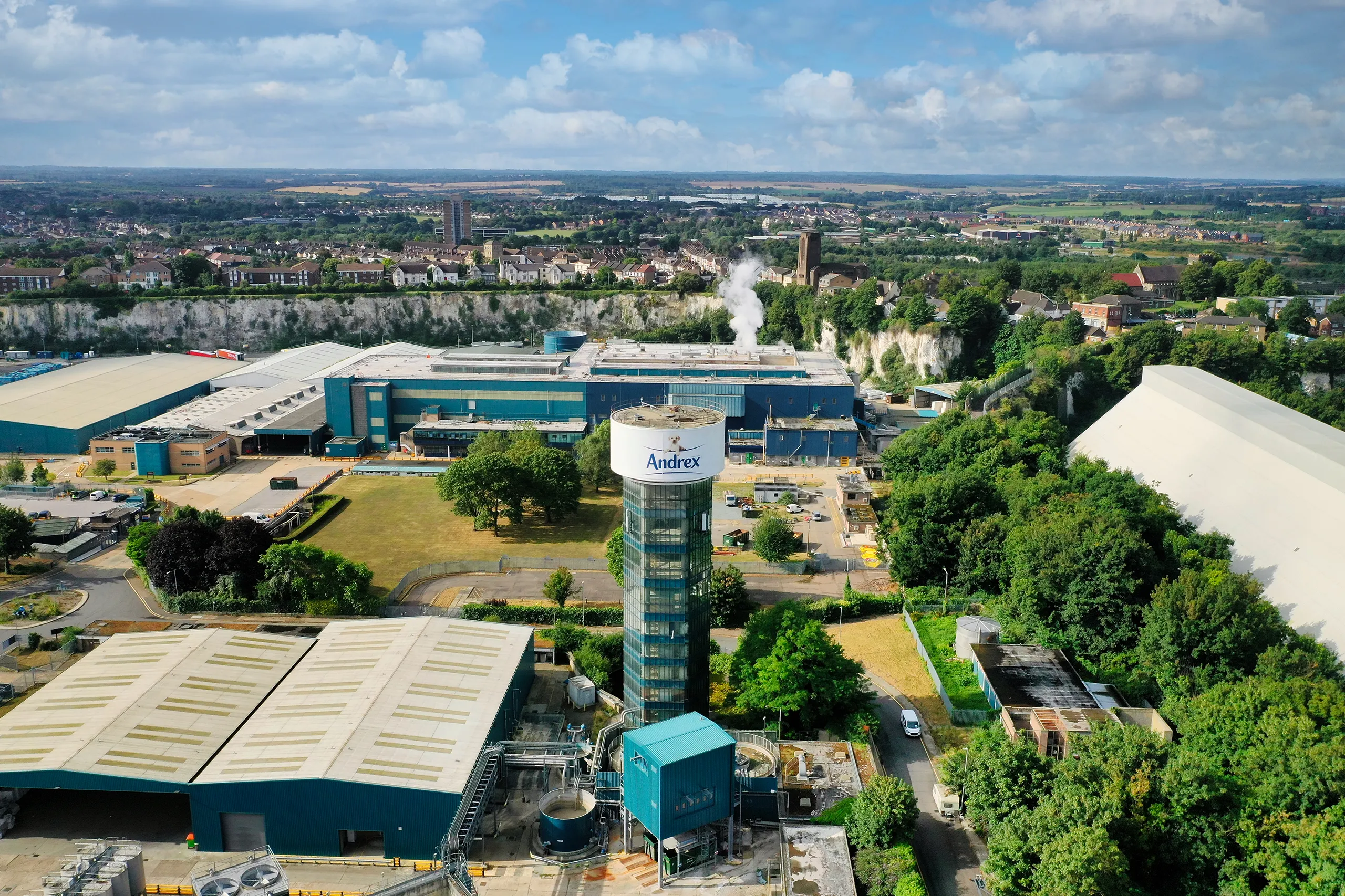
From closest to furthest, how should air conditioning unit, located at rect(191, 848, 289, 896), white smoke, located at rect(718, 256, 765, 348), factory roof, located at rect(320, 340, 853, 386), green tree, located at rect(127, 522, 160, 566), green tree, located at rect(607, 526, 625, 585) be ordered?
air conditioning unit, located at rect(191, 848, 289, 896) → green tree, located at rect(607, 526, 625, 585) → green tree, located at rect(127, 522, 160, 566) → factory roof, located at rect(320, 340, 853, 386) → white smoke, located at rect(718, 256, 765, 348)

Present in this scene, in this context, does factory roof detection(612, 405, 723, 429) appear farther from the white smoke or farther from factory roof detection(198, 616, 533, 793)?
the white smoke

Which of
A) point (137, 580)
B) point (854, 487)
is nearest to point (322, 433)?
point (137, 580)

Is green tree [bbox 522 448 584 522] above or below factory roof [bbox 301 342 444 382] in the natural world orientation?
below

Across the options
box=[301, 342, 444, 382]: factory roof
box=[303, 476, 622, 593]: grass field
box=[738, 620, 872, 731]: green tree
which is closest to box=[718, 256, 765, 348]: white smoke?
box=[301, 342, 444, 382]: factory roof

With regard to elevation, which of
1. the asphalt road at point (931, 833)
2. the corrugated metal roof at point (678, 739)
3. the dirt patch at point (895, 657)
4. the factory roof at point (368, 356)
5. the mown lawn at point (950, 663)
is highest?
the factory roof at point (368, 356)

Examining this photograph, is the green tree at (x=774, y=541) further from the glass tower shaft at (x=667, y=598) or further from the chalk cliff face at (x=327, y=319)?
the chalk cliff face at (x=327, y=319)

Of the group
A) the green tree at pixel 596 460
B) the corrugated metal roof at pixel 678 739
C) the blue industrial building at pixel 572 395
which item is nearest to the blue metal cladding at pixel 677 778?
the corrugated metal roof at pixel 678 739
